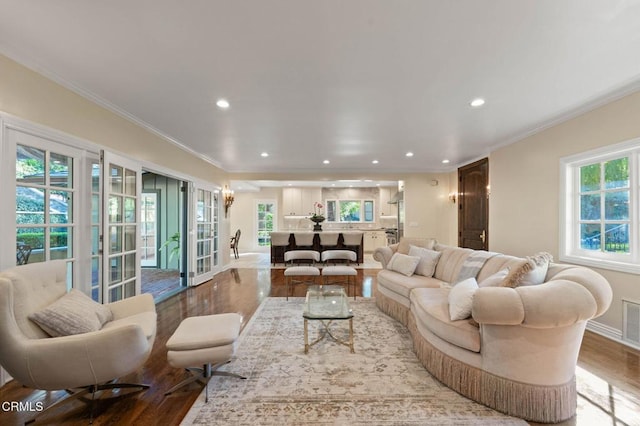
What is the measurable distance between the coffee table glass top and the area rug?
35cm

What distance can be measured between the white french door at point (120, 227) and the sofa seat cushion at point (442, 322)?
3.21 metres

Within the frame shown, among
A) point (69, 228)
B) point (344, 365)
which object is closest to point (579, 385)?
point (344, 365)

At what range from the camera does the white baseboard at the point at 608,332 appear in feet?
9.24

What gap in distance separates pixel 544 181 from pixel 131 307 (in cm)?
521

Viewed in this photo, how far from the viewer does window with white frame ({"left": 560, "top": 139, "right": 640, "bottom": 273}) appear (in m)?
2.83

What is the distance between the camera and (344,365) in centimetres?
241

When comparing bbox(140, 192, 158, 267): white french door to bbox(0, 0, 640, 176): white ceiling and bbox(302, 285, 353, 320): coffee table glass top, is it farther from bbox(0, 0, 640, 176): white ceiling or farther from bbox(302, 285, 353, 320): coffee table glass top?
bbox(302, 285, 353, 320): coffee table glass top

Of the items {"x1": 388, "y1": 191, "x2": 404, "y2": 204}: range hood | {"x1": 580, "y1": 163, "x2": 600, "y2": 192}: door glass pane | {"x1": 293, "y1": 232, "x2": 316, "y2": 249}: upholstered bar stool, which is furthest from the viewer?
{"x1": 388, "y1": 191, "x2": 404, "y2": 204}: range hood

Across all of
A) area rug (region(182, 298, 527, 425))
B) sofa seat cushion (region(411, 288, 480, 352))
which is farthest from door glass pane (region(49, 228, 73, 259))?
sofa seat cushion (region(411, 288, 480, 352))

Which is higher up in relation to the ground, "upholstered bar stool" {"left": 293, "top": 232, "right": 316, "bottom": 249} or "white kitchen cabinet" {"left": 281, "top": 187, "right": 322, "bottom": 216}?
"white kitchen cabinet" {"left": 281, "top": 187, "right": 322, "bottom": 216}

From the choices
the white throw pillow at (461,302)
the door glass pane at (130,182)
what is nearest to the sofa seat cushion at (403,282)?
the white throw pillow at (461,302)

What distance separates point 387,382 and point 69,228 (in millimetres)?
3321

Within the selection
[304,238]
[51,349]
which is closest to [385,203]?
[304,238]

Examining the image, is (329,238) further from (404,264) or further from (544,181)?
(544,181)
